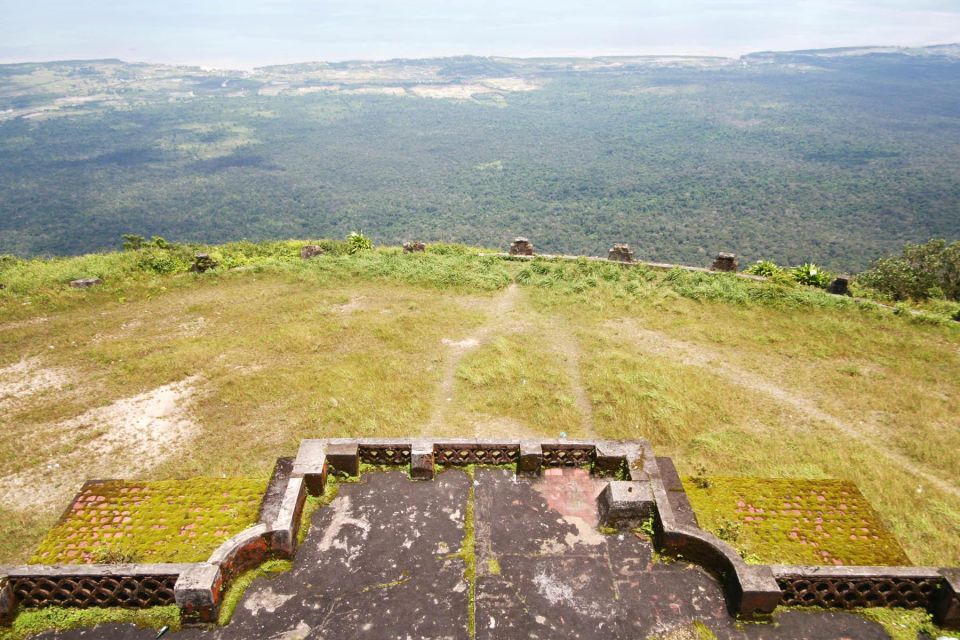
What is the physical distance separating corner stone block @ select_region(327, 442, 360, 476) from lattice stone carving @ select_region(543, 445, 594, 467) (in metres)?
2.97

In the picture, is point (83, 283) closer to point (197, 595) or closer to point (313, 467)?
point (313, 467)

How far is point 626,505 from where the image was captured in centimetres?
732

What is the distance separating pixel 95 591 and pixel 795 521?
404 inches

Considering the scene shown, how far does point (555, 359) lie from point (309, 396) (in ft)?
22.1

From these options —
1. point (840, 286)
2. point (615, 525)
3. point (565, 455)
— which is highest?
point (565, 455)

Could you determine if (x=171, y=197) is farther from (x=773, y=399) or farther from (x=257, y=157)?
(x=773, y=399)

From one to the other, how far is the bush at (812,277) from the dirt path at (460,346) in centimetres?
1102

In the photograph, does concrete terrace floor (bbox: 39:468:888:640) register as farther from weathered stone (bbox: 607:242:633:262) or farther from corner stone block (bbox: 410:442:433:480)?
weathered stone (bbox: 607:242:633:262)

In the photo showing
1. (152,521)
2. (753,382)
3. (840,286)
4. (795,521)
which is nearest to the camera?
(152,521)

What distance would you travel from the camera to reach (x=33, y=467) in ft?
35.2

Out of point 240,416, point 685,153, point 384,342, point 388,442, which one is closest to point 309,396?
point 240,416

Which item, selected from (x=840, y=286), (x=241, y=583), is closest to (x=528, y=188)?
(x=840, y=286)

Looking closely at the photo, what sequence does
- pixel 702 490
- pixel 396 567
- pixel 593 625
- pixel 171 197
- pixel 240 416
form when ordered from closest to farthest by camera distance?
pixel 593 625
pixel 396 567
pixel 702 490
pixel 240 416
pixel 171 197

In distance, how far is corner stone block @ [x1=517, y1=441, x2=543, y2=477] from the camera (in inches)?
325
